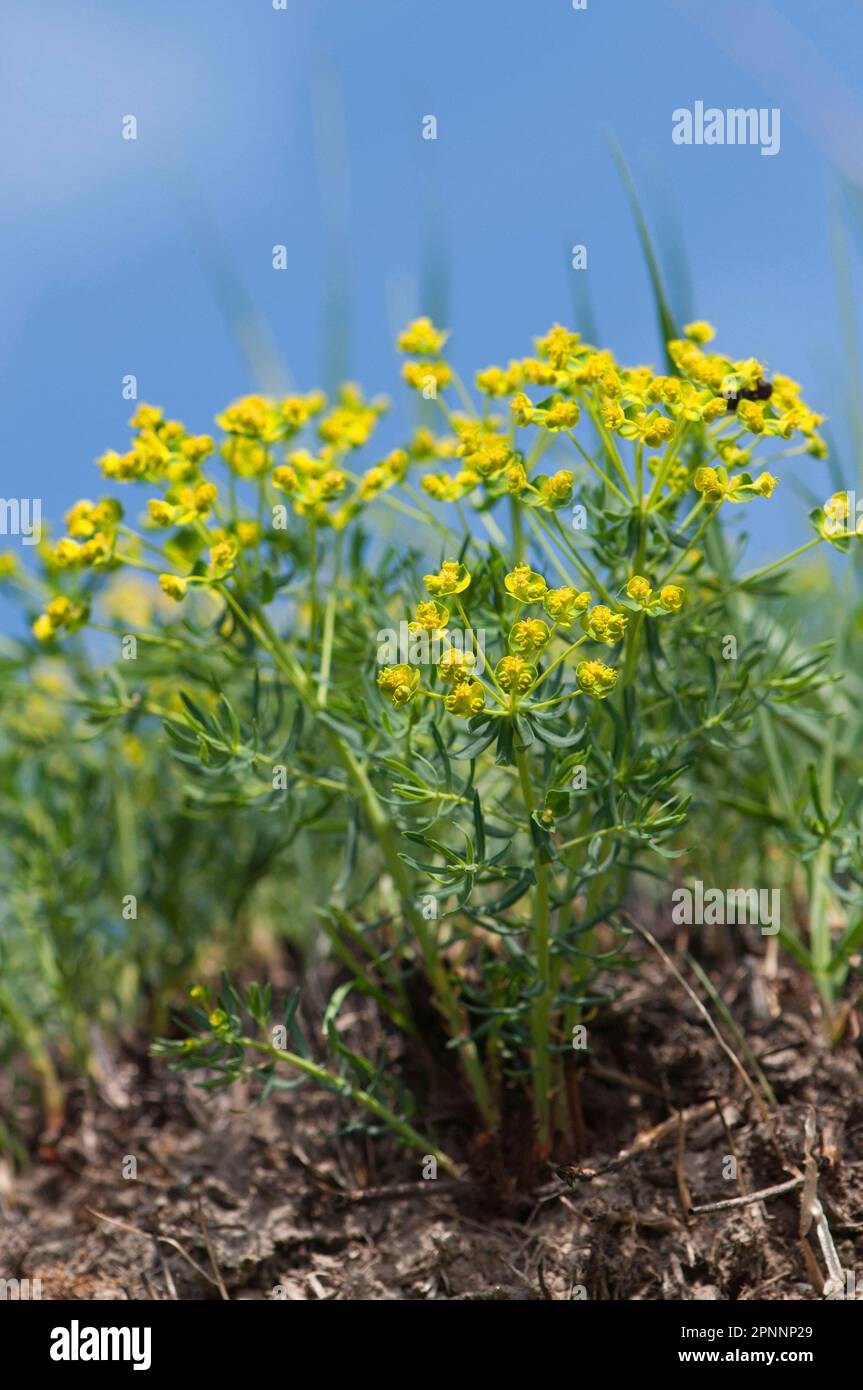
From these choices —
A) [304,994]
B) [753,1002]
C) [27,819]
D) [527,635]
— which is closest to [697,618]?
[527,635]

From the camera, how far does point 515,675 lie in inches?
43.4

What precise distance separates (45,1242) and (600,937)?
0.89m

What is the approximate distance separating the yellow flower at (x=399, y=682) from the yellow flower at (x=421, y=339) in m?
0.54

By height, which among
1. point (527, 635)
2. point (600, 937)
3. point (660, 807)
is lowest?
point (600, 937)

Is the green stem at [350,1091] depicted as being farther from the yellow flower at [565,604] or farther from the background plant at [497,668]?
the yellow flower at [565,604]

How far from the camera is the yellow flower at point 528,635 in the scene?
3.64ft

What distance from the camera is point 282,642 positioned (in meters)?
1.52

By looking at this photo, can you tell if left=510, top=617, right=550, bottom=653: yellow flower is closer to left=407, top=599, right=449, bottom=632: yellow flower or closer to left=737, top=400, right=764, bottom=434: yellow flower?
left=407, top=599, right=449, bottom=632: yellow flower

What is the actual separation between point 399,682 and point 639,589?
0.25 m

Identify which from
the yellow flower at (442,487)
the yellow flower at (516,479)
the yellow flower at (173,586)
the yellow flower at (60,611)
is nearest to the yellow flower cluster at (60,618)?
the yellow flower at (60,611)

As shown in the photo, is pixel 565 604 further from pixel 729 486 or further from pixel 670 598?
pixel 729 486

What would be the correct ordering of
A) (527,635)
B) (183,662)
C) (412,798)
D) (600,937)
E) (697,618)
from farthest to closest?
(600,937), (183,662), (697,618), (412,798), (527,635)

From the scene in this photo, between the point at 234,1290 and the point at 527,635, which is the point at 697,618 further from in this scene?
the point at 234,1290

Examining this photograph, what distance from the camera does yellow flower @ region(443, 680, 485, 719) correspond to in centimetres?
108
